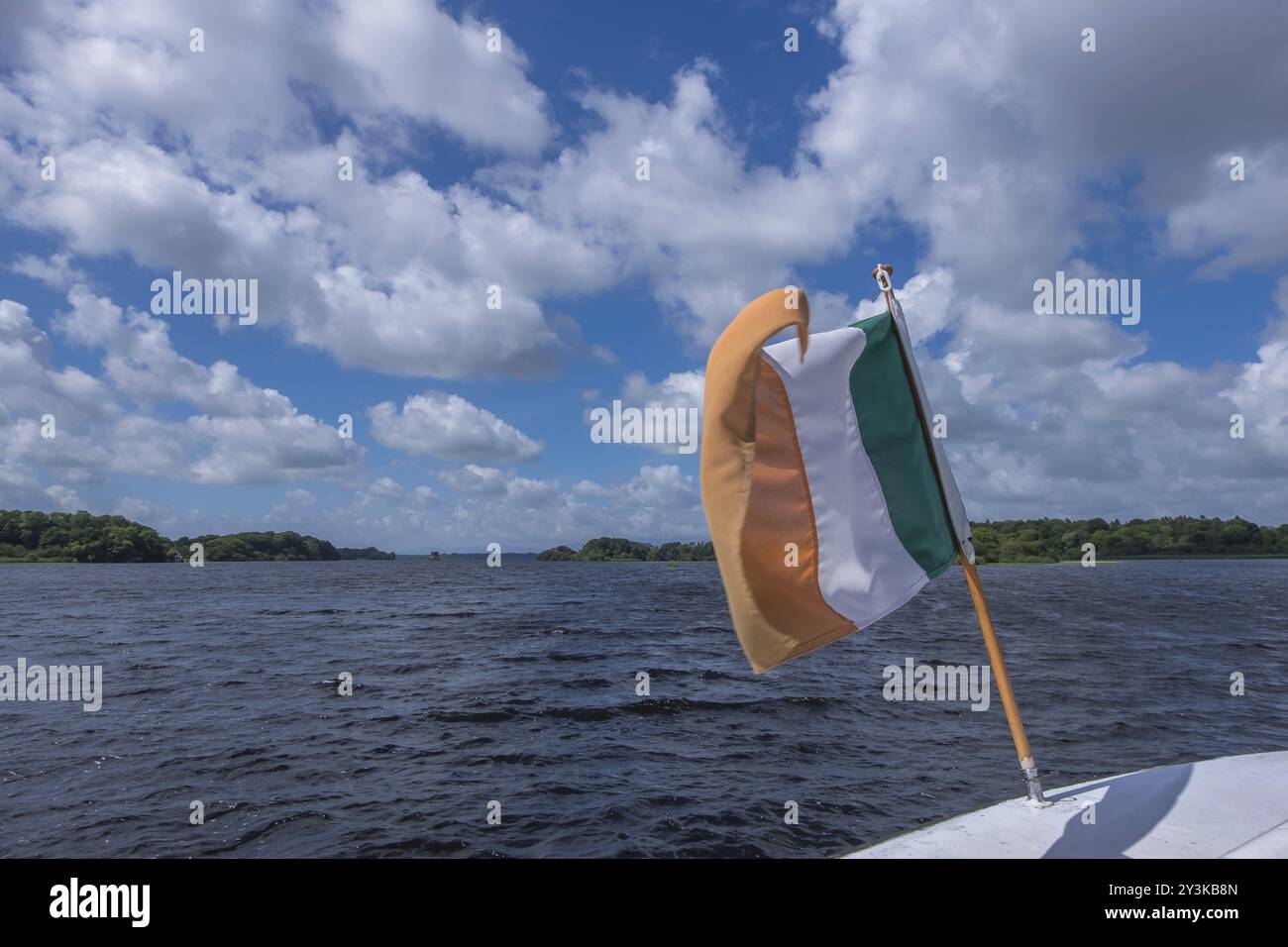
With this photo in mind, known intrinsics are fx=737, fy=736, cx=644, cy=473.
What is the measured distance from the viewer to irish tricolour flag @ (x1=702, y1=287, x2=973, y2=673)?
15.7 ft

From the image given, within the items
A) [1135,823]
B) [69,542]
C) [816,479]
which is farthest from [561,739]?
[69,542]

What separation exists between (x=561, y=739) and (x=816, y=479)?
12224 millimetres

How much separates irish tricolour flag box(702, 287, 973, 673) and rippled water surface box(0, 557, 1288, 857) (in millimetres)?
5994

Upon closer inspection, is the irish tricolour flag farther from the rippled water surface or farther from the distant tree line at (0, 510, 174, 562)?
the distant tree line at (0, 510, 174, 562)

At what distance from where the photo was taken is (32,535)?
164125mm

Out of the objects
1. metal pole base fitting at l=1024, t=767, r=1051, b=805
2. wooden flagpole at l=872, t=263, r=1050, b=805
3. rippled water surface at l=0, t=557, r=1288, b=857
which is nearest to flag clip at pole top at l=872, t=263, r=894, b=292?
wooden flagpole at l=872, t=263, r=1050, b=805

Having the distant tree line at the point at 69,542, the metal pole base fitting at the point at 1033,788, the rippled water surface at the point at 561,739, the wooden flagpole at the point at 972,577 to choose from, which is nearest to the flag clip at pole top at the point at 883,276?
the wooden flagpole at the point at 972,577

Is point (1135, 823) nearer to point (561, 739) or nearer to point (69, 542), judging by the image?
point (561, 739)

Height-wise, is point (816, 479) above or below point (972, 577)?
above

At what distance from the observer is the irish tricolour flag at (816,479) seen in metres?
4.78

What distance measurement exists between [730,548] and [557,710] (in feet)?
49.9

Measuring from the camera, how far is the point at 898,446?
6316 millimetres
